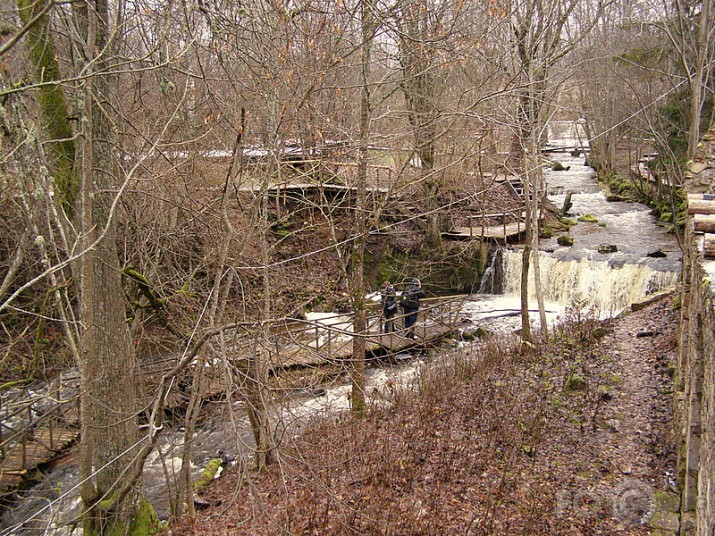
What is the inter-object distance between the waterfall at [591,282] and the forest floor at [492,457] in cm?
412

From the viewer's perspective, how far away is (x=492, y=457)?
7.91 metres

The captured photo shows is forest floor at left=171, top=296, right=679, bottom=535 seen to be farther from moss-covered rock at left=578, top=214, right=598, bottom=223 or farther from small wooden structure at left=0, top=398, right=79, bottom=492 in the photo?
moss-covered rock at left=578, top=214, right=598, bottom=223

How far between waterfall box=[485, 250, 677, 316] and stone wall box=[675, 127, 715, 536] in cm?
652

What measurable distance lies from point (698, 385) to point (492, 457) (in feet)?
10.9

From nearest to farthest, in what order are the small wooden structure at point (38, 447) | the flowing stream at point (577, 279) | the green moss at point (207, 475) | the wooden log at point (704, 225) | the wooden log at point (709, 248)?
1. the wooden log at point (709, 248)
2. the wooden log at point (704, 225)
3. the small wooden structure at point (38, 447)
4. the green moss at point (207, 475)
5. the flowing stream at point (577, 279)

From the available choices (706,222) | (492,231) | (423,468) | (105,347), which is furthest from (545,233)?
(105,347)

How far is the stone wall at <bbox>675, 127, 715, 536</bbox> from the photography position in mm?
3531

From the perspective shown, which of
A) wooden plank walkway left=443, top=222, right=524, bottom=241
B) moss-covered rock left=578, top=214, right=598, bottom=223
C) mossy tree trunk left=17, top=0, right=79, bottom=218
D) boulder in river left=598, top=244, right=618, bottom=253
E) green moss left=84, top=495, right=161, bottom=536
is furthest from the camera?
moss-covered rock left=578, top=214, right=598, bottom=223

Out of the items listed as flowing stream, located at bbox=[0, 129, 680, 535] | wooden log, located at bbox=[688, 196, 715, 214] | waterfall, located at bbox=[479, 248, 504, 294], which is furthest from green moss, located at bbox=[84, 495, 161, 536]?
waterfall, located at bbox=[479, 248, 504, 294]

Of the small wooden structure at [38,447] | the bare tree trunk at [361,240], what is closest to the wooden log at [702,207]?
the bare tree trunk at [361,240]

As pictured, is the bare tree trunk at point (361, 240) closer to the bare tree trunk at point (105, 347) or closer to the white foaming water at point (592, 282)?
the bare tree trunk at point (105, 347)

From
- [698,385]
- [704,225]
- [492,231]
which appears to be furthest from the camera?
[492,231]

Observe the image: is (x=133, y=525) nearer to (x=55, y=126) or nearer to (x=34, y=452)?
(x=34, y=452)

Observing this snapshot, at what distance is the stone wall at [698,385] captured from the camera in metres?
3.53
